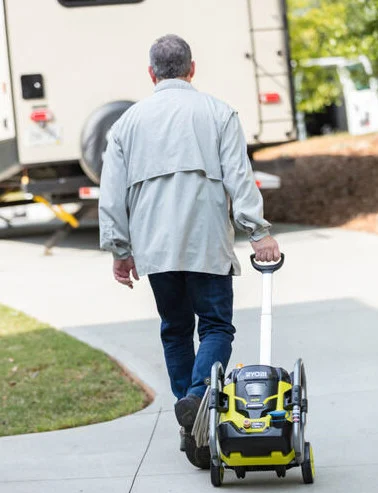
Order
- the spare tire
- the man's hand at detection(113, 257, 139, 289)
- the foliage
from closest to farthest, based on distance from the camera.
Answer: the man's hand at detection(113, 257, 139, 289) < the spare tire < the foliage

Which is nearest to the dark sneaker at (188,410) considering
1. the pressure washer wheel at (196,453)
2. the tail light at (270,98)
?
the pressure washer wheel at (196,453)

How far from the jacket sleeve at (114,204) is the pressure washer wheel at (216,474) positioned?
1.03 meters

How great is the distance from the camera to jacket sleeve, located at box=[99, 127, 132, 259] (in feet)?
16.6

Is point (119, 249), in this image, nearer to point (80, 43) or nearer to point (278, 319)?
point (278, 319)

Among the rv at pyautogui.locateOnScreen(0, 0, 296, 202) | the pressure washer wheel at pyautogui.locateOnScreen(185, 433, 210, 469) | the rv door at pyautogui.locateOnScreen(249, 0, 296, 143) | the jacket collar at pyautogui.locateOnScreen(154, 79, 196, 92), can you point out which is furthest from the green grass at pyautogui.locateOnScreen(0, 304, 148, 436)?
the rv door at pyautogui.locateOnScreen(249, 0, 296, 143)

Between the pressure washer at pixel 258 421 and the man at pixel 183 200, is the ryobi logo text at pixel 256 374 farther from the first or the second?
the man at pixel 183 200

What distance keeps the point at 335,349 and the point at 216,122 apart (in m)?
2.84

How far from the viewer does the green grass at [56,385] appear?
6.44 m

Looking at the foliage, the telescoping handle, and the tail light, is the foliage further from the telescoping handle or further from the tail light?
the telescoping handle

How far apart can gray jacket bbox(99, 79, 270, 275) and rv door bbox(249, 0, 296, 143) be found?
25.9 feet

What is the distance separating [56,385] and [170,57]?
2.74 m

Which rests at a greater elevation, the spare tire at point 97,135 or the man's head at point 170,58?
the man's head at point 170,58

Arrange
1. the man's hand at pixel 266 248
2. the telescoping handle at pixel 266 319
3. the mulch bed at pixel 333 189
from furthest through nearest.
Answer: the mulch bed at pixel 333 189
the man's hand at pixel 266 248
the telescoping handle at pixel 266 319

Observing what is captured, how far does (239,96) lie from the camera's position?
12859 mm
